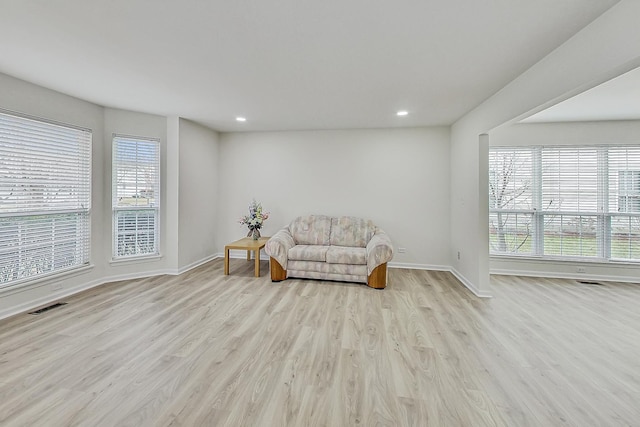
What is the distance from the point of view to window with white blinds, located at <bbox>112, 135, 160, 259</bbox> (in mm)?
4199

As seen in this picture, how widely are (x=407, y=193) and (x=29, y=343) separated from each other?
5.24m

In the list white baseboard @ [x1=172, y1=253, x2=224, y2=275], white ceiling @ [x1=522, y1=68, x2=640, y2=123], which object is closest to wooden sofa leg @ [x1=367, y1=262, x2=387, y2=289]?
white ceiling @ [x1=522, y1=68, x2=640, y2=123]

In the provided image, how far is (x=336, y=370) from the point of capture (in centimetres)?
210

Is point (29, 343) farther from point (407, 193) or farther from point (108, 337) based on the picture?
point (407, 193)

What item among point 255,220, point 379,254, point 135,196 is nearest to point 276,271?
point 255,220

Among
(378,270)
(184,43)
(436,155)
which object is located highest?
(184,43)

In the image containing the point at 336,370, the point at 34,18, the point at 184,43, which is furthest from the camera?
the point at 184,43

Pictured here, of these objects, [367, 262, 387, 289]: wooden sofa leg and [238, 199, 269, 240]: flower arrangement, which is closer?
[367, 262, 387, 289]: wooden sofa leg

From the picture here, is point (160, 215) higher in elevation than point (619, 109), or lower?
lower

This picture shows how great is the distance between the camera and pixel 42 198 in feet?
10.9

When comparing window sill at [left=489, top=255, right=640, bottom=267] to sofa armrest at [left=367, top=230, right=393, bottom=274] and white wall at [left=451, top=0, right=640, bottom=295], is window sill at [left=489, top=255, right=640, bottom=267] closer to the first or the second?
white wall at [left=451, top=0, right=640, bottom=295]

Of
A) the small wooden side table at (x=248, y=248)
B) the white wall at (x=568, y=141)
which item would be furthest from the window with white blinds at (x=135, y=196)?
the white wall at (x=568, y=141)

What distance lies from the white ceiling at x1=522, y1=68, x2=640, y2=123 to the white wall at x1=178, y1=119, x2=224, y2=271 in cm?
553

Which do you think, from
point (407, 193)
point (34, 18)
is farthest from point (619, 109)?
point (34, 18)
